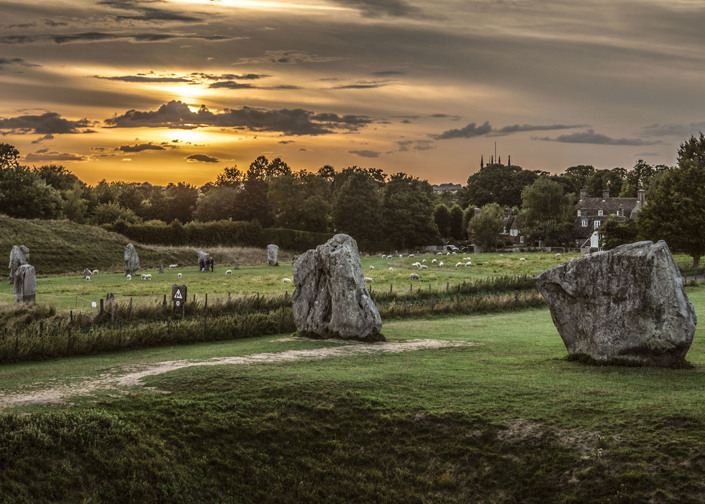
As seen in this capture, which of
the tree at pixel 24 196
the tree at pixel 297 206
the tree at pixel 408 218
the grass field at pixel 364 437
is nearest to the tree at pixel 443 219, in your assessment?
the tree at pixel 408 218

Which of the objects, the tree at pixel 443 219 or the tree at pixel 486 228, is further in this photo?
the tree at pixel 443 219

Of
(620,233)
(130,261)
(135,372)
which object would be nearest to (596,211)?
(620,233)

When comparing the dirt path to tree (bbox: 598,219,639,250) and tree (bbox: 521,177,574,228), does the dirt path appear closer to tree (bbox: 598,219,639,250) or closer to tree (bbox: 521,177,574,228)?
tree (bbox: 598,219,639,250)

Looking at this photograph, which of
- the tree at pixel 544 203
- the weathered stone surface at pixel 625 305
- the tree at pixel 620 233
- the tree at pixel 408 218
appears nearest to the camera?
the weathered stone surface at pixel 625 305

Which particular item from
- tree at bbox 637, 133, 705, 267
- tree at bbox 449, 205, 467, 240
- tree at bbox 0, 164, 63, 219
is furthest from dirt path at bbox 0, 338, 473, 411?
tree at bbox 449, 205, 467, 240

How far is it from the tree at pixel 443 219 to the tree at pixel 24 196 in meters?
73.1

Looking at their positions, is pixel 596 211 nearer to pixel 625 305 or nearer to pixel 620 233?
pixel 620 233

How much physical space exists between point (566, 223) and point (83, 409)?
10562 cm

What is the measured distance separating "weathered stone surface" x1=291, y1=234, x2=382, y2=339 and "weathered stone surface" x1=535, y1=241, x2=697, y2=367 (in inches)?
320

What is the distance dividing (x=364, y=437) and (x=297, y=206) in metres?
90.0

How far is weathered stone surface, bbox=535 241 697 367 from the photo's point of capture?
16.6 m

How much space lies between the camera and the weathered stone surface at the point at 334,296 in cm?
2475

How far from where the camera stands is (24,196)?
80.5 metres

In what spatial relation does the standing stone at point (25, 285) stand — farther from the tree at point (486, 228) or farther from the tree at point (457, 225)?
the tree at point (457, 225)
